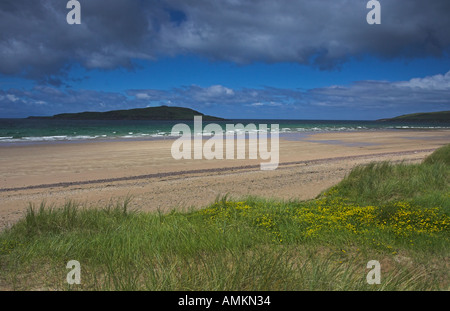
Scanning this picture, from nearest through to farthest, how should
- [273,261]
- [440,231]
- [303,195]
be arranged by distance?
[273,261] → [440,231] → [303,195]

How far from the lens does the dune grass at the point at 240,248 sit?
3.13m

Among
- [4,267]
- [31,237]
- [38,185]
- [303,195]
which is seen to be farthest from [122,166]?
[4,267]

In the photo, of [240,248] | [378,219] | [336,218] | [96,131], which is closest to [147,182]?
[336,218]

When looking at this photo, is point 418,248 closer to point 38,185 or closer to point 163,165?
point 38,185

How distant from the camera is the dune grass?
123 inches

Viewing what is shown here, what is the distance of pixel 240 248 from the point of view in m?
4.11

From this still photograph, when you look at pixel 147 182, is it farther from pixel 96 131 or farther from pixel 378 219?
pixel 96 131

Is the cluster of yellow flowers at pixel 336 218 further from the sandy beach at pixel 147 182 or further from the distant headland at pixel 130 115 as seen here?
the distant headland at pixel 130 115

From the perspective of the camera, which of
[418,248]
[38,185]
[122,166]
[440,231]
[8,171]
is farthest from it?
[122,166]

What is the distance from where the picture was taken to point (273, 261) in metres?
3.39

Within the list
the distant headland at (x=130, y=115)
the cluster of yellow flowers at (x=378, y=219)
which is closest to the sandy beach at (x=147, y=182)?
the cluster of yellow flowers at (x=378, y=219)

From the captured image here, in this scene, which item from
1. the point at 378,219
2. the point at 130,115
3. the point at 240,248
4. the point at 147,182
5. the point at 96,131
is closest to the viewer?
the point at 240,248
